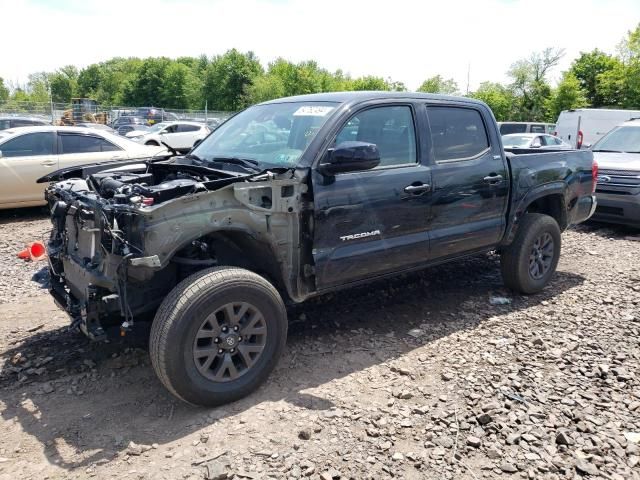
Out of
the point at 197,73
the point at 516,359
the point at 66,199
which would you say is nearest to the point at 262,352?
the point at 66,199

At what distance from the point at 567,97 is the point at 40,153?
39.7 meters

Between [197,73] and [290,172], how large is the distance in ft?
279

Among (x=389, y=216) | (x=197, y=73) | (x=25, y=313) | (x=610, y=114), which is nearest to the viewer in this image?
(x=389, y=216)

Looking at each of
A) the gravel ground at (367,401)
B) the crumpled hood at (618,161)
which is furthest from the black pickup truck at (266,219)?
the crumpled hood at (618,161)

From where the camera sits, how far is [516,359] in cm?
414

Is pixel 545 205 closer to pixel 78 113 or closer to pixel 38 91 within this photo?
pixel 78 113

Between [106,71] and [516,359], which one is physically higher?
[106,71]

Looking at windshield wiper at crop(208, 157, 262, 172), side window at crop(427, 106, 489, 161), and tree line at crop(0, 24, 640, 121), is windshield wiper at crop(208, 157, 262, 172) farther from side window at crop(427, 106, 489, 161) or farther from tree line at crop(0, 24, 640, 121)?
tree line at crop(0, 24, 640, 121)

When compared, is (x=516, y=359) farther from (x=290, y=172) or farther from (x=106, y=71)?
(x=106, y=71)

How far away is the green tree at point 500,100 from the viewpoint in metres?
45.9

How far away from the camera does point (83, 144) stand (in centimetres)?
932

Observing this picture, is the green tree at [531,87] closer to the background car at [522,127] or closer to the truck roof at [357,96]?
the background car at [522,127]

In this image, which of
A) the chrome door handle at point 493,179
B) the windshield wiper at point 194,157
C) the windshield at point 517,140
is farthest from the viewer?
the windshield at point 517,140

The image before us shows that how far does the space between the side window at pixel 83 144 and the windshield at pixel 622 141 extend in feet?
29.8
